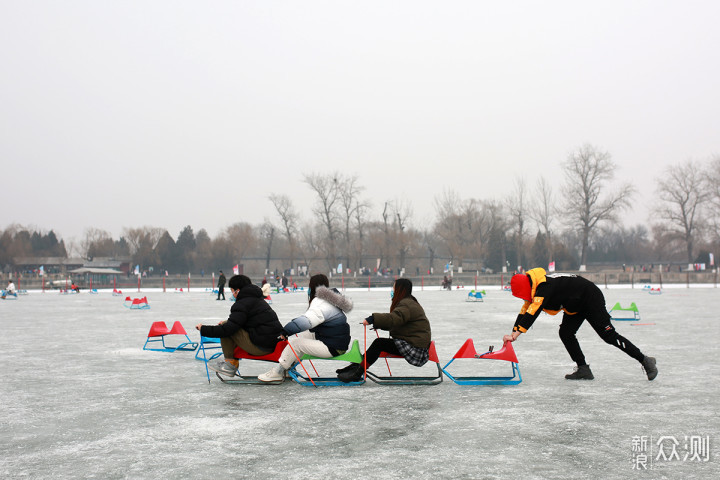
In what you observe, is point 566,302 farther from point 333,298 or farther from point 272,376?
point 272,376

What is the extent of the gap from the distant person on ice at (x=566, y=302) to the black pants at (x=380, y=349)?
50.8 inches

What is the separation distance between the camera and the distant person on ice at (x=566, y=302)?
731 cm

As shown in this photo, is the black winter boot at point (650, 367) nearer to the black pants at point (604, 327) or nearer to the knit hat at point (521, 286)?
the black pants at point (604, 327)

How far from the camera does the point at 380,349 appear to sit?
7.52 meters

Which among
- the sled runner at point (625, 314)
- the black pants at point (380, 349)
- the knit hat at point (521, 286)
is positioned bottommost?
the sled runner at point (625, 314)

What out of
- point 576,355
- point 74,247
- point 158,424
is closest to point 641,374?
point 576,355

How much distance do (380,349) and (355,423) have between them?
1.92 metres

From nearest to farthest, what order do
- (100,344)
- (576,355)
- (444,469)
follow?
(444,469) → (576,355) → (100,344)

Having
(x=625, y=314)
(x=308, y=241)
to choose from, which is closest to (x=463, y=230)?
(x=308, y=241)

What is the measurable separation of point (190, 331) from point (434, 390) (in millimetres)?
8782

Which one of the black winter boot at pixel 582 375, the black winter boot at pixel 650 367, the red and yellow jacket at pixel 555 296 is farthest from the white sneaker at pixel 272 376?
the black winter boot at pixel 650 367

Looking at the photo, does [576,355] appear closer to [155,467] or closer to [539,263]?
[155,467]

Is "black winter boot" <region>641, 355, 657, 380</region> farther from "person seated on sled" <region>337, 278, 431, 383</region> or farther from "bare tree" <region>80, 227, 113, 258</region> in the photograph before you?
"bare tree" <region>80, 227, 113, 258</region>

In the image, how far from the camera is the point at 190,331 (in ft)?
48.2
